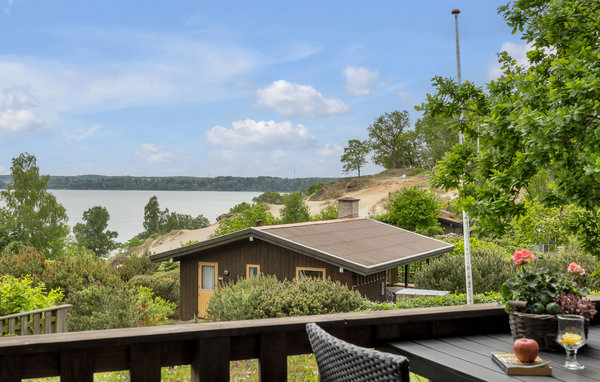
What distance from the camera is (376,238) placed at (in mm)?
18047

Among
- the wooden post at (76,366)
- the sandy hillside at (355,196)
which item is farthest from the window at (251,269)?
the sandy hillside at (355,196)

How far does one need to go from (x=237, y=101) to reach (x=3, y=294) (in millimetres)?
Answer: 173811

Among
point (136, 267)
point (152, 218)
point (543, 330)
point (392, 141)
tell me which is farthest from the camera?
point (152, 218)

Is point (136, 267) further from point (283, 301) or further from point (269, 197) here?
point (269, 197)

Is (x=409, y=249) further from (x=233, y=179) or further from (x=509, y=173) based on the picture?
(x=233, y=179)

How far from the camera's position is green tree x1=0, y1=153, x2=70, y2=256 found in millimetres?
33250

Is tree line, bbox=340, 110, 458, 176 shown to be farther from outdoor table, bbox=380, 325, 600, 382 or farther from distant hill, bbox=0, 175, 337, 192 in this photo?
outdoor table, bbox=380, 325, 600, 382

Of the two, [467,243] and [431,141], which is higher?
[431,141]

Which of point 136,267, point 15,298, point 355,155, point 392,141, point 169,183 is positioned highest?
point 392,141

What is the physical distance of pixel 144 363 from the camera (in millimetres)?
1912

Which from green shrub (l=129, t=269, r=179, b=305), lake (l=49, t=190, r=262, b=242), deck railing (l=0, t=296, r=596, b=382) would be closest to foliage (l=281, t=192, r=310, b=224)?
green shrub (l=129, t=269, r=179, b=305)

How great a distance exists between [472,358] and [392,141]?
5647cm

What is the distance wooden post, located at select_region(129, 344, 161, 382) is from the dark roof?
11899 millimetres

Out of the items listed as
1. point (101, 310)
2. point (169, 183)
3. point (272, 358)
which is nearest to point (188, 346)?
point (272, 358)
